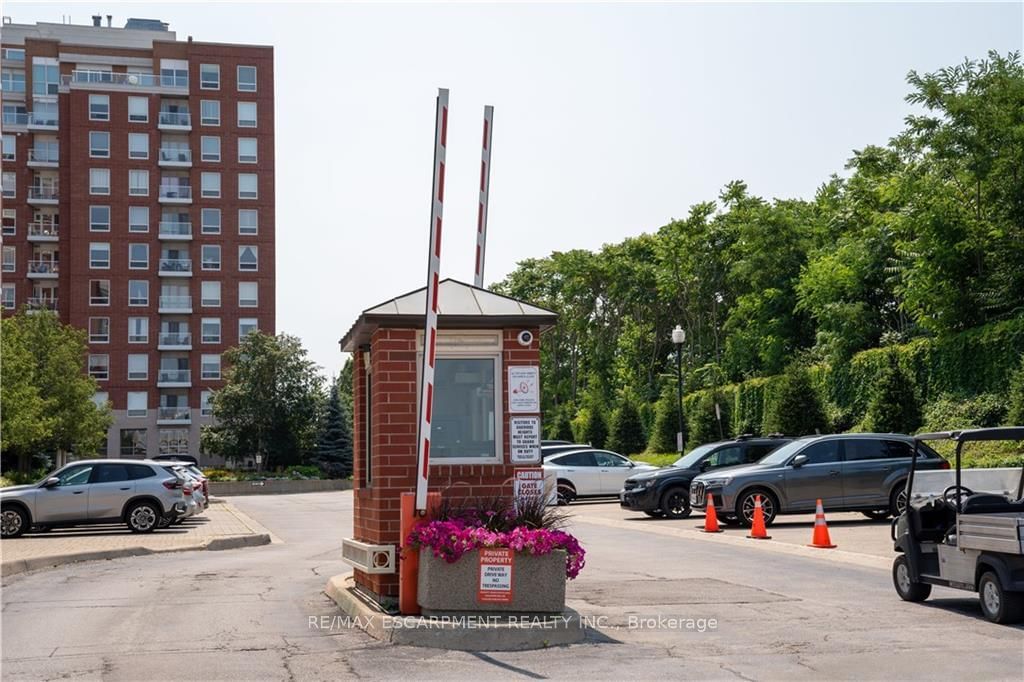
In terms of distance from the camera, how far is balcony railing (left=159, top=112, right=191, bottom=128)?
88188mm

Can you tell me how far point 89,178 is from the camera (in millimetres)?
86812

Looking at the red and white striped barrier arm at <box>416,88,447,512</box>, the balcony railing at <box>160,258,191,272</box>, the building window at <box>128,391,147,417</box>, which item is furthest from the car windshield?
the building window at <box>128,391,147,417</box>

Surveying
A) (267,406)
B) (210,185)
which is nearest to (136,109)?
(210,185)

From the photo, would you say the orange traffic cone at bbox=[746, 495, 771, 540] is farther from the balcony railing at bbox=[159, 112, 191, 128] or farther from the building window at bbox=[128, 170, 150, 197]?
the balcony railing at bbox=[159, 112, 191, 128]

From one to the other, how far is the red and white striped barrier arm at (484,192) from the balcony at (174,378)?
3046 inches

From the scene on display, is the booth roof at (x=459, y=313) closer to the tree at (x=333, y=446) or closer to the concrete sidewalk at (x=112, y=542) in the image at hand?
the concrete sidewalk at (x=112, y=542)

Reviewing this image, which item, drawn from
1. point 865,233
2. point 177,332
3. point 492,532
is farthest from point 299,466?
point 492,532

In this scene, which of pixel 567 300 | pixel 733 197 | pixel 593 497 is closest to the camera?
pixel 593 497

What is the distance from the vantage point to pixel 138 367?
8744 cm

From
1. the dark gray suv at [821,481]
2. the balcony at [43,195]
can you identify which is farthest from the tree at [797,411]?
the balcony at [43,195]

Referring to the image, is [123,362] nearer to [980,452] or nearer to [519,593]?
[980,452]

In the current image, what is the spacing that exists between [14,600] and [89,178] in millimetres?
78257

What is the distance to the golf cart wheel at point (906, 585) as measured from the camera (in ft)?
41.0

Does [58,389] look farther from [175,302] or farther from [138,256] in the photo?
[138,256]
